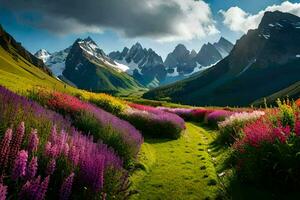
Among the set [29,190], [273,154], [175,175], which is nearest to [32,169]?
[29,190]

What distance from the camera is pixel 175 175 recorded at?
13.6 m

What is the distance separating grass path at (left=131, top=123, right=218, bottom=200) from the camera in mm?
11500

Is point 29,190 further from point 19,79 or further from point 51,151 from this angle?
point 19,79

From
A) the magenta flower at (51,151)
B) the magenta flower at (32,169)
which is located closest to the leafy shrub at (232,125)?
the magenta flower at (51,151)

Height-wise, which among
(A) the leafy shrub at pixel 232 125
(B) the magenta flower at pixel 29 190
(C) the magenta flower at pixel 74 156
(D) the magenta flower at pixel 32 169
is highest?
(A) the leafy shrub at pixel 232 125

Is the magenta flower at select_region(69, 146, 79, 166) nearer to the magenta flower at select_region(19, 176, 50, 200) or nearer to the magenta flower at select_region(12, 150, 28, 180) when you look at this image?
the magenta flower at select_region(12, 150, 28, 180)

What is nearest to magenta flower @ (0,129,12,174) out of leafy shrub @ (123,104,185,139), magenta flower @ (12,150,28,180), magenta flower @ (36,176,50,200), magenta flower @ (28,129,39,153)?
magenta flower @ (12,150,28,180)

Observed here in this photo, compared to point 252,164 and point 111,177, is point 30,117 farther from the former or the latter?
point 252,164

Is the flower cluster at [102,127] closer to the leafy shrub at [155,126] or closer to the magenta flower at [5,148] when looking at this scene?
the leafy shrub at [155,126]

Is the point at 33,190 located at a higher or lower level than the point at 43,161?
lower

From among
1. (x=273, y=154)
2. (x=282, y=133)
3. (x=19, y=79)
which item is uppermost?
(x=19, y=79)

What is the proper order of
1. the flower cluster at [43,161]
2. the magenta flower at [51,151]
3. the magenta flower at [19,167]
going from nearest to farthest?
the magenta flower at [19,167]
the flower cluster at [43,161]
the magenta flower at [51,151]

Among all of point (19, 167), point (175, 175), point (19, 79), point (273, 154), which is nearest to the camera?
point (19, 167)

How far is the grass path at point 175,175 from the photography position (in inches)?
453
